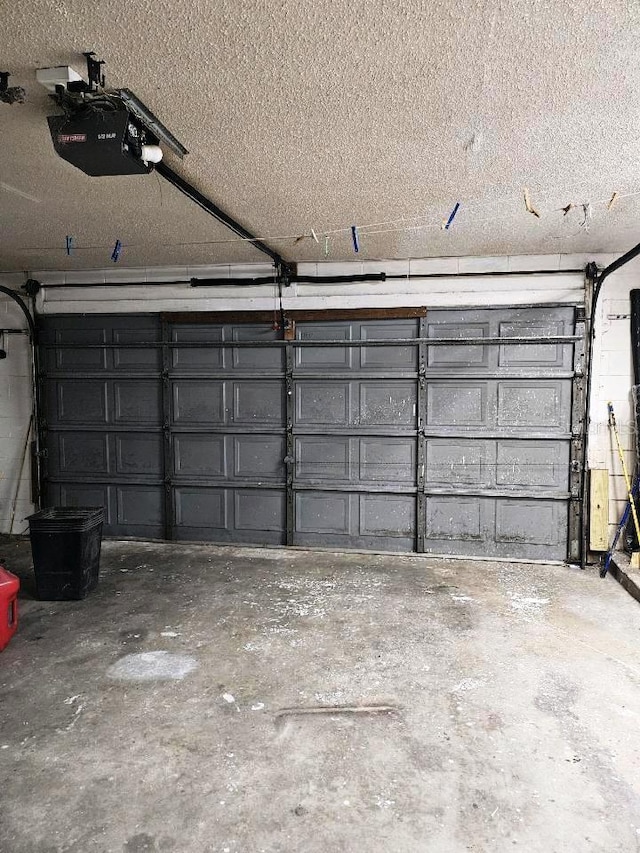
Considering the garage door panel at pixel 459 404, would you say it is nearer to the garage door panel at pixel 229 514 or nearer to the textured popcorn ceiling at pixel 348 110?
the textured popcorn ceiling at pixel 348 110

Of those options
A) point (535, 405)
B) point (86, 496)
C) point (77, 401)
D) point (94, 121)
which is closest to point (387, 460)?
point (535, 405)

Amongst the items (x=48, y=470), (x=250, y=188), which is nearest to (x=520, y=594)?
(x=250, y=188)

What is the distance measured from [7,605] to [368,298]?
12.5ft

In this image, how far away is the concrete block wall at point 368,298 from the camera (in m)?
4.82

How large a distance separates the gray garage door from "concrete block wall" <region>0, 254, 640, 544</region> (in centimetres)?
18

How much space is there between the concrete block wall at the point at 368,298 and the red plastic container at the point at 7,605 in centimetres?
274

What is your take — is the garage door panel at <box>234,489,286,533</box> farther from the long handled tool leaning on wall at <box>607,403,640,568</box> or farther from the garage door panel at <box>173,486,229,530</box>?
the long handled tool leaning on wall at <box>607,403,640,568</box>

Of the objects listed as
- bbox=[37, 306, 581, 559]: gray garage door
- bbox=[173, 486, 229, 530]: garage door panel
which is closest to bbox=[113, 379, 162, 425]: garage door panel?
bbox=[37, 306, 581, 559]: gray garage door

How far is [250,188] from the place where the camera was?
3248 mm

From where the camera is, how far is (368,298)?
5.16 meters

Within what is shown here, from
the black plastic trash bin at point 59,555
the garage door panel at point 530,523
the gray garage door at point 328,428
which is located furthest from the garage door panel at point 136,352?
the garage door panel at point 530,523

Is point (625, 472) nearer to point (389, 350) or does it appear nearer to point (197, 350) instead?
point (389, 350)

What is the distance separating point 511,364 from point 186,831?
426cm

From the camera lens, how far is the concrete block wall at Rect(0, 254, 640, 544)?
4816 millimetres
